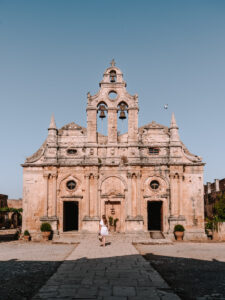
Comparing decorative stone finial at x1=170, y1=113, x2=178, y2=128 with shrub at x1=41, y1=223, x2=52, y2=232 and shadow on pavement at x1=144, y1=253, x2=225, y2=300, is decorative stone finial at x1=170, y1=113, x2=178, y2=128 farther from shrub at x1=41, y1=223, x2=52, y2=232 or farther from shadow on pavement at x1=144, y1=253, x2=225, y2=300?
shadow on pavement at x1=144, y1=253, x2=225, y2=300

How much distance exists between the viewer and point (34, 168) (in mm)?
24266

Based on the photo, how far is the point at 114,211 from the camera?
78.1 feet

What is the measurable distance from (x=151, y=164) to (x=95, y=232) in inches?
256

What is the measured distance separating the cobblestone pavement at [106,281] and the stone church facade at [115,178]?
1061 cm

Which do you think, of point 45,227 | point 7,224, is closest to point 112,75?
point 45,227

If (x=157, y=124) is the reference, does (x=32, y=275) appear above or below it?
below

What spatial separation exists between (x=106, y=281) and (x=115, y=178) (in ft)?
50.2

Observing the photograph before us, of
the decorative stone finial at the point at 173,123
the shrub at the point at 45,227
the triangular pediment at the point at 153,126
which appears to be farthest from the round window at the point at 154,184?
the shrub at the point at 45,227

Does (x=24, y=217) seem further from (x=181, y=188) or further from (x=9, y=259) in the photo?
(x=181, y=188)

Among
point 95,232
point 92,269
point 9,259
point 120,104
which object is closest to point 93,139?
point 120,104

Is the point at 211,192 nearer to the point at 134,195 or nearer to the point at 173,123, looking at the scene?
the point at 173,123

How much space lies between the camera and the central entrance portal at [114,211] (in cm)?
2369

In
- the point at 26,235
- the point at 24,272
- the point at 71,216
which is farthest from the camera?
the point at 71,216

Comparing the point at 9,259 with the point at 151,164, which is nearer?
the point at 9,259
